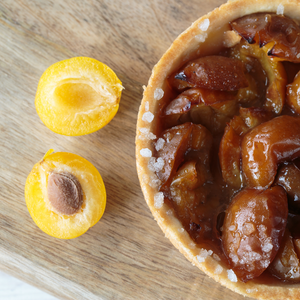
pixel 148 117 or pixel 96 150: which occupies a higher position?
pixel 148 117

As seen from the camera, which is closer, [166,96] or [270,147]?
[270,147]

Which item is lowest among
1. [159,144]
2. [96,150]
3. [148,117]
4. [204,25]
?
[96,150]

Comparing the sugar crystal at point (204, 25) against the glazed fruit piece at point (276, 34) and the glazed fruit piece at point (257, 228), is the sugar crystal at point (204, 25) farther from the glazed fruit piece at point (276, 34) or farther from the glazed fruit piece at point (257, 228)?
the glazed fruit piece at point (257, 228)

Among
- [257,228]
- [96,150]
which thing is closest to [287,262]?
[257,228]

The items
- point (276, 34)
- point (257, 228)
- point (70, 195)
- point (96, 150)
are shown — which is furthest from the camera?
point (96, 150)

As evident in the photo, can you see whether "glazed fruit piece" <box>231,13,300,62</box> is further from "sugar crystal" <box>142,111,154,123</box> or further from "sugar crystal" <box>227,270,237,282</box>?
"sugar crystal" <box>227,270,237,282</box>

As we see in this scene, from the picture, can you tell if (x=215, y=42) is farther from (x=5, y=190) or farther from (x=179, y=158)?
(x=5, y=190)

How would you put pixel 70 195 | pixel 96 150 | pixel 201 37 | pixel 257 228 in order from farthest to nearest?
pixel 96 150 → pixel 70 195 → pixel 201 37 → pixel 257 228

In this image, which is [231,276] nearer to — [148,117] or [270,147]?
[270,147]
